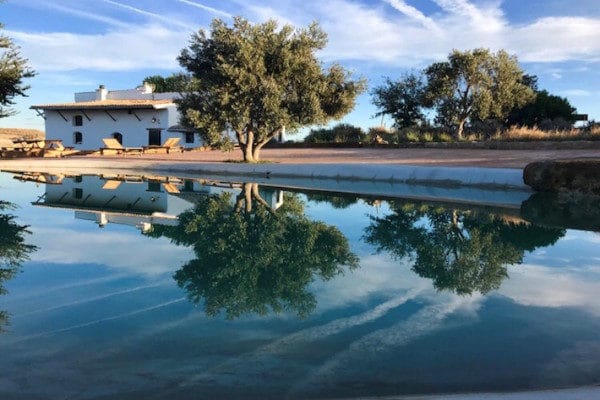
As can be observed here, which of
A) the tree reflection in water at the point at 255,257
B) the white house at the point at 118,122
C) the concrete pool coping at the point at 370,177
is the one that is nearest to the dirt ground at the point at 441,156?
the concrete pool coping at the point at 370,177

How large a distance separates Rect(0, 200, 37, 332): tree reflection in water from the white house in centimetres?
2974

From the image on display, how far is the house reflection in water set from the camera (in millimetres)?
11406

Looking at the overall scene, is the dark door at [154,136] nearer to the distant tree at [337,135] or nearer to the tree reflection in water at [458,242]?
the distant tree at [337,135]

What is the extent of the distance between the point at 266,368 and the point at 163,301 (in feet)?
6.50

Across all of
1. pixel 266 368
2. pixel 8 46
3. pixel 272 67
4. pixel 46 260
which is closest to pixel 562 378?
pixel 266 368

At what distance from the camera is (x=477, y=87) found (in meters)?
32.0

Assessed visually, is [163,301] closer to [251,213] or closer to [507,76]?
[251,213]

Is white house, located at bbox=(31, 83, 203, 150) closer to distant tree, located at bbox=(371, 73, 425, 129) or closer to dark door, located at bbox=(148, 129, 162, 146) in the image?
dark door, located at bbox=(148, 129, 162, 146)

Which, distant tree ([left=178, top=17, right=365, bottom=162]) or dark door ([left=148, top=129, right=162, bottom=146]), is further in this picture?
dark door ([left=148, top=129, right=162, bottom=146])

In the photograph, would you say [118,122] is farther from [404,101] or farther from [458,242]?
[458,242]

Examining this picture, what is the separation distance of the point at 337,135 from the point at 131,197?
76.9ft

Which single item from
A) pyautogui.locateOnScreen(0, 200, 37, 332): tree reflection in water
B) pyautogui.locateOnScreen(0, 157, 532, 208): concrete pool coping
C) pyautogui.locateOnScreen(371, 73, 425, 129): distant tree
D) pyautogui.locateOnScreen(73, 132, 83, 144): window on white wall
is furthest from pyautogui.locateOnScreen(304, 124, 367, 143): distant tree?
pyautogui.locateOnScreen(0, 200, 37, 332): tree reflection in water

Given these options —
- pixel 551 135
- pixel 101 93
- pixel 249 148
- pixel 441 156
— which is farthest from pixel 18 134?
pixel 551 135

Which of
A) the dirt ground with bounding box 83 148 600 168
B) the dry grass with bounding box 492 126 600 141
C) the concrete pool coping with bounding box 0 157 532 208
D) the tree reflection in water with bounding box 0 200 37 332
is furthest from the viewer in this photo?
the dry grass with bounding box 492 126 600 141
